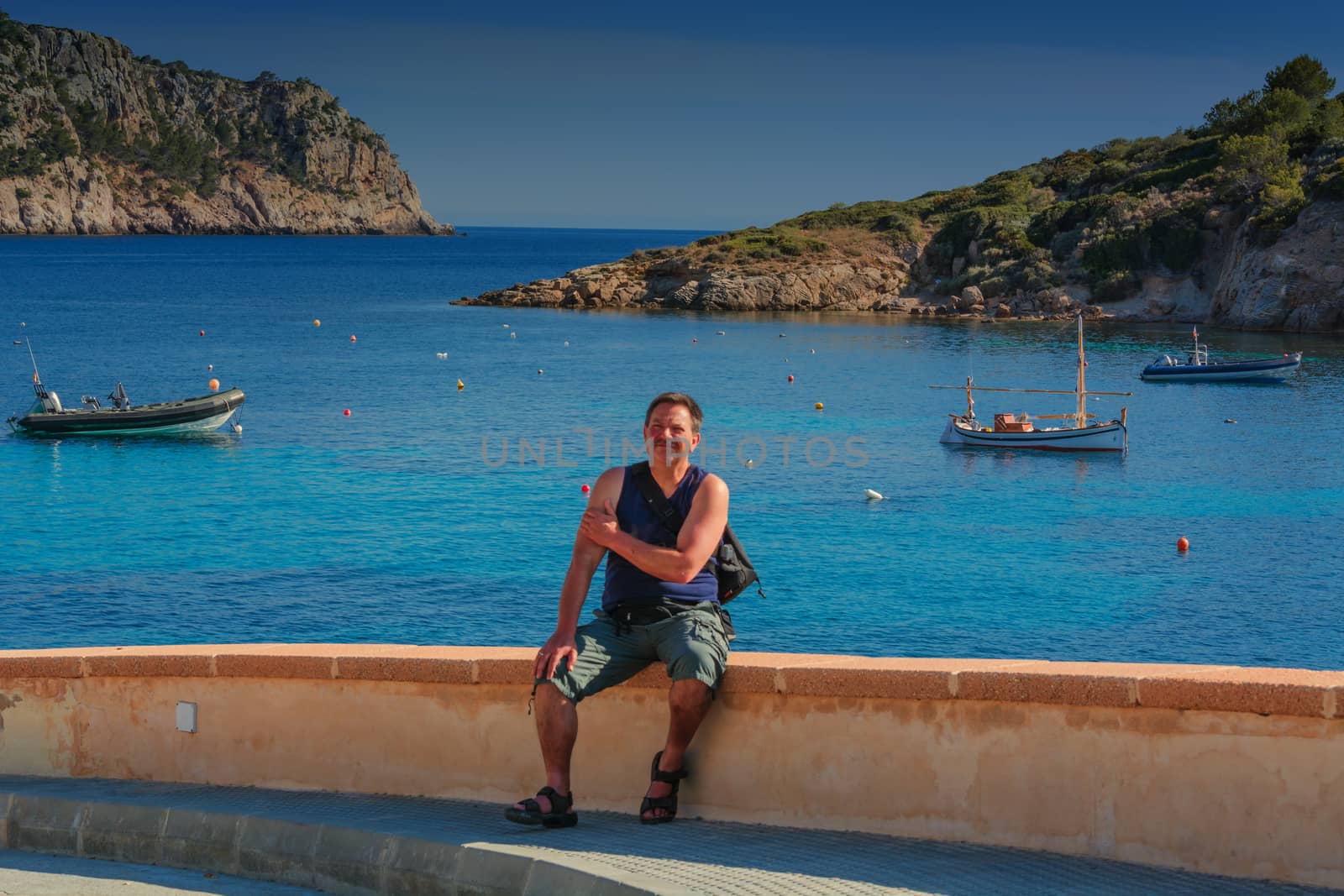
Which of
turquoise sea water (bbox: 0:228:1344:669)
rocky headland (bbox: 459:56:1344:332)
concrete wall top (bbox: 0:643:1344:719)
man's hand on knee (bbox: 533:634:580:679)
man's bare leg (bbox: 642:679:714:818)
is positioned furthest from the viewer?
rocky headland (bbox: 459:56:1344:332)

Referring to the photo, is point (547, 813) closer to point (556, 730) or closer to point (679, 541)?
point (556, 730)

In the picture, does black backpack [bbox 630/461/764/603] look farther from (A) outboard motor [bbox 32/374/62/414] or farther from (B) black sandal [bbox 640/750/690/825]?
(A) outboard motor [bbox 32/374/62/414]

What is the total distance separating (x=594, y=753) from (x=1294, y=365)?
174 ft

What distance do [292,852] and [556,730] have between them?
116 cm

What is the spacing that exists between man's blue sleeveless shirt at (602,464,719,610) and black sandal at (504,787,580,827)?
2.79ft

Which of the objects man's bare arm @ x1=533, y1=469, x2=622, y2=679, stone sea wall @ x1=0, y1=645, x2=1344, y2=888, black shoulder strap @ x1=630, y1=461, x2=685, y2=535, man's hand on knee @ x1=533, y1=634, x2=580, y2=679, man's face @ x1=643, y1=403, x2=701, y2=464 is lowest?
stone sea wall @ x1=0, y1=645, x2=1344, y2=888

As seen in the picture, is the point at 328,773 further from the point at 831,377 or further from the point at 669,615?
the point at 831,377

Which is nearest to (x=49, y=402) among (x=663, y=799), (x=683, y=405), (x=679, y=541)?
(x=683, y=405)

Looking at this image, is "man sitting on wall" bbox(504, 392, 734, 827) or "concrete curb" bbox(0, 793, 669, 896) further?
"man sitting on wall" bbox(504, 392, 734, 827)

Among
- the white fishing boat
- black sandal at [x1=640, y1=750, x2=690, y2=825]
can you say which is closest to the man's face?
black sandal at [x1=640, y1=750, x2=690, y2=825]

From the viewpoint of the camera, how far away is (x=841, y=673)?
5398mm

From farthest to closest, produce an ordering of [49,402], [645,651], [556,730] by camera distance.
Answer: [49,402] → [645,651] → [556,730]

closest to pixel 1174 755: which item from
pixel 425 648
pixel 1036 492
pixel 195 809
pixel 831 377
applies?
pixel 425 648

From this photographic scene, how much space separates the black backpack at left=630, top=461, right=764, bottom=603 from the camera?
19.6 feet
